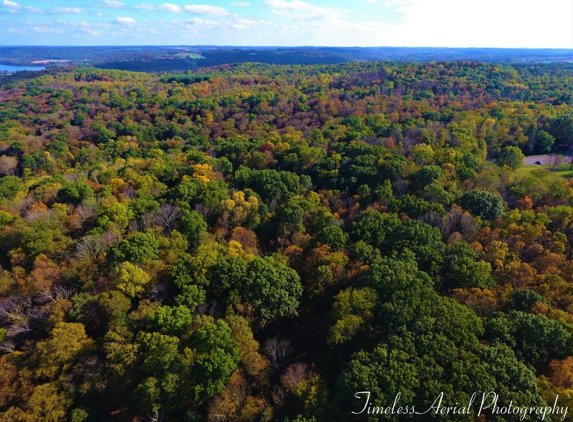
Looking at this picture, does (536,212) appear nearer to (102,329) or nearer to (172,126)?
(102,329)

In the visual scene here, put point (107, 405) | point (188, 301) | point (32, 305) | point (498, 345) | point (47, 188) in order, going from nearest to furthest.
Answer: point (498, 345) < point (107, 405) < point (188, 301) < point (32, 305) < point (47, 188)

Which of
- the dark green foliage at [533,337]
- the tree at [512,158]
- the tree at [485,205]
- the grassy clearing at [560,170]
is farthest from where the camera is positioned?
the tree at [512,158]

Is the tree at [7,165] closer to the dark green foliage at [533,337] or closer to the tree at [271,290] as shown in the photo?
the tree at [271,290]

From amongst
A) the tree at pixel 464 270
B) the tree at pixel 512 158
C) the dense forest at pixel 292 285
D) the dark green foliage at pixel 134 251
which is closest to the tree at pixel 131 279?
the dense forest at pixel 292 285

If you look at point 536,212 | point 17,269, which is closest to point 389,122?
point 536,212

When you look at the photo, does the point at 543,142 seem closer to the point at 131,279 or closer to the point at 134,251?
the point at 134,251

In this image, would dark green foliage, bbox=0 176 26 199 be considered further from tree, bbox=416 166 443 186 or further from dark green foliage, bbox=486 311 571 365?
dark green foliage, bbox=486 311 571 365

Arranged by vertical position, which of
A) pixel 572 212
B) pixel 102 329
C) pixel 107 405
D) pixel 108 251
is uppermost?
pixel 572 212
